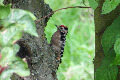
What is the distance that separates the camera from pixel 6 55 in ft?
1.37

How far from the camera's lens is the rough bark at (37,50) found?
790 millimetres

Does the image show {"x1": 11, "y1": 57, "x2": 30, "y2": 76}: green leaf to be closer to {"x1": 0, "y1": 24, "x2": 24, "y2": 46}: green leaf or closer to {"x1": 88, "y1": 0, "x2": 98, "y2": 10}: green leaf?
{"x1": 0, "y1": 24, "x2": 24, "y2": 46}: green leaf

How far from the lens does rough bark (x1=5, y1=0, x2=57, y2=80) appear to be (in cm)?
79

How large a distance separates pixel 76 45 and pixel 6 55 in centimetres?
234

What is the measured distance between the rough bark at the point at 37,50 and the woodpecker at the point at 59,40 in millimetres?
58

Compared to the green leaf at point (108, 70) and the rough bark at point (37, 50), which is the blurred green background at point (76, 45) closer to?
the rough bark at point (37, 50)

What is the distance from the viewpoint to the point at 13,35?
42cm

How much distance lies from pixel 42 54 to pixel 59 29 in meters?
0.18

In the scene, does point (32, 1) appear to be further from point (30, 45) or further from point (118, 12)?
point (118, 12)

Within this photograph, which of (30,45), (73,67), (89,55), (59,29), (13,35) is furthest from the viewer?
(89,55)

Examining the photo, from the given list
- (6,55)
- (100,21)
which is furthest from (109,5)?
(6,55)

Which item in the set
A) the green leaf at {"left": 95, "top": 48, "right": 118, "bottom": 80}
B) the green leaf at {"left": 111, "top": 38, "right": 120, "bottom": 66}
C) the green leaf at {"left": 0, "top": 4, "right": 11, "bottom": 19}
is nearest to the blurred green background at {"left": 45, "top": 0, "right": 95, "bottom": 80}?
the green leaf at {"left": 95, "top": 48, "right": 118, "bottom": 80}

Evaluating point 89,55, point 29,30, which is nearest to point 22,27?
point 29,30

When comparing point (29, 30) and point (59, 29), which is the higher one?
point (59, 29)
